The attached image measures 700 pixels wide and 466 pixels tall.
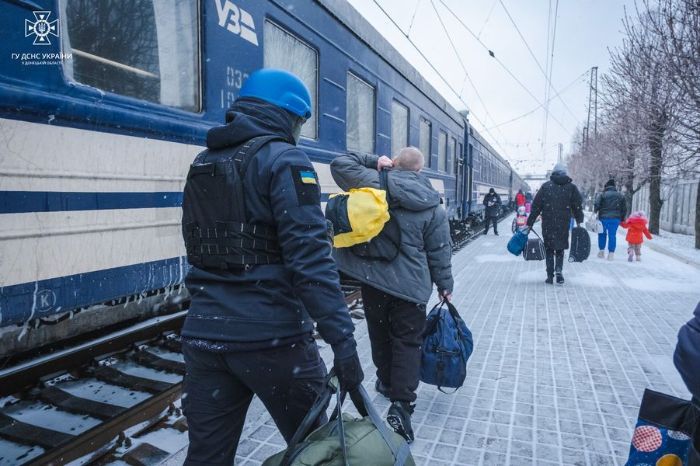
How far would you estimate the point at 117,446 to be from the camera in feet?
8.97

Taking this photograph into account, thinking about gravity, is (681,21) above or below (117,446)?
above

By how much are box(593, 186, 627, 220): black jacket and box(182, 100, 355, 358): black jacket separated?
10.4m

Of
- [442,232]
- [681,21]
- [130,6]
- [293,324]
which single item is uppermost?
[681,21]

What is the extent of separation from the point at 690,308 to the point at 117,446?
6.56 m

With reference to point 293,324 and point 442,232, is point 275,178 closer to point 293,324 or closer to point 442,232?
point 293,324

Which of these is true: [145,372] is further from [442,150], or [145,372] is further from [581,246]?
[442,150]

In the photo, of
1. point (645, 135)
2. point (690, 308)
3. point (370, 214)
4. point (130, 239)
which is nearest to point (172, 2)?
point (130, 239)

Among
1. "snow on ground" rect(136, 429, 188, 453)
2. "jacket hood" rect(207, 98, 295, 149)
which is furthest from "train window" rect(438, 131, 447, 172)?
"jacket hood" rect(207, 98, 295, 149)

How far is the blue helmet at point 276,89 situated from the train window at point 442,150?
29.9 ft

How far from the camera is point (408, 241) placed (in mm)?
3029

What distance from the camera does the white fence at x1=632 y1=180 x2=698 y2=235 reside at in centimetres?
2039

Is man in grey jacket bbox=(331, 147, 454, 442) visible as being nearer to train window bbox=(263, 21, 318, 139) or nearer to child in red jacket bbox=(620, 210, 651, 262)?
train window bbox=(263, 21, 318, 139)

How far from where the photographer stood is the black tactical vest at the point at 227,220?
164 cm

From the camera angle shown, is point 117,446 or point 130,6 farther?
point 130,6
